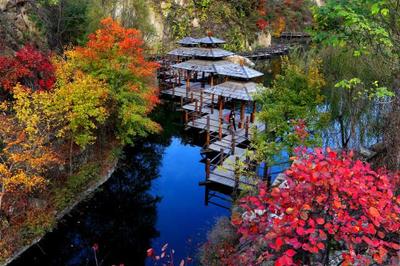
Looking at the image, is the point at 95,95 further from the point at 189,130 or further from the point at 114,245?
the point at 189,130

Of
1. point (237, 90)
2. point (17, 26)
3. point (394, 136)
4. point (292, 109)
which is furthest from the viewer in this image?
point (17, 26)

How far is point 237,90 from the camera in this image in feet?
81.6

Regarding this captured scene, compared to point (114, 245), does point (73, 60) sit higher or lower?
higher

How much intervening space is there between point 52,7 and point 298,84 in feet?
75.3

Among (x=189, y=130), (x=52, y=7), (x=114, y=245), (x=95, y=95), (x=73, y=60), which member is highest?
(x=52, y=7)

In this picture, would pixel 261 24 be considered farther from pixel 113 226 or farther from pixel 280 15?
pixel 113 226

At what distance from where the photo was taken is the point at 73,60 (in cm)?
2025

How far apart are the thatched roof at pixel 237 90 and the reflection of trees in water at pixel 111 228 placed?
7.82 m

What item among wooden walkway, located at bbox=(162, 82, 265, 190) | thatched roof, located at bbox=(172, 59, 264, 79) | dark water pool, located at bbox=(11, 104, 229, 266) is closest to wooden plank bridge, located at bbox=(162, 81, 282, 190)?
wooden walkway, located at bbox=(162, 82, 265, 190)

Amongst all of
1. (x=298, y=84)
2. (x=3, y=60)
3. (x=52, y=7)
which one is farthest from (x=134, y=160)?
(x=52, y=7)

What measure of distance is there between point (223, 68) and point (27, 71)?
13.9m

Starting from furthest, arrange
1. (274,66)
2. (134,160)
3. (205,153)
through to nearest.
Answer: (274,66) < (205,153) < (134,160)

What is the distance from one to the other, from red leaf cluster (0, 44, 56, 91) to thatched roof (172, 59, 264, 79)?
12.4 meters

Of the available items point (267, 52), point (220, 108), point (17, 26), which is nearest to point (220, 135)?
point (220, 108)
